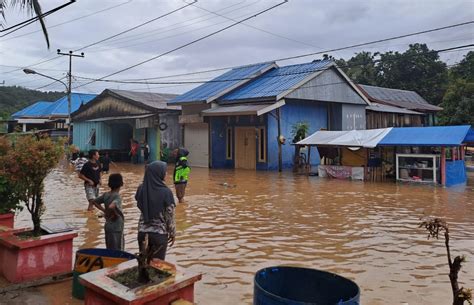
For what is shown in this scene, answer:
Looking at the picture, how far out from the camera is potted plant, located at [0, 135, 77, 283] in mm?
4547

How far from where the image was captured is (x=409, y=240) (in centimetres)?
696

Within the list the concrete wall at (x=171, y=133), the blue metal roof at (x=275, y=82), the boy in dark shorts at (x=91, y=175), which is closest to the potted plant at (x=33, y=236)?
the boy in dark shorts at (x=91, y=175)

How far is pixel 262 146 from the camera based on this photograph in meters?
21.5

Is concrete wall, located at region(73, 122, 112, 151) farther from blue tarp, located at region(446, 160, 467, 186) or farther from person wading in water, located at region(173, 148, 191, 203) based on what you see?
blue tarp, located at region(446, 160, 467, 186)

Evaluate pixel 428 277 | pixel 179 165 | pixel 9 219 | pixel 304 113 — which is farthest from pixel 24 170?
pixel 304 113

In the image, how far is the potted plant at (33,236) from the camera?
179 inches

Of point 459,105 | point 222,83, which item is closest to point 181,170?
point 222,83

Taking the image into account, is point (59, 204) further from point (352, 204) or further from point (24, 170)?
point (352, 204)

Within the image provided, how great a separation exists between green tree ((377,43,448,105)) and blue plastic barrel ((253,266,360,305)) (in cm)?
4052

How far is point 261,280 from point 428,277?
3.10 m

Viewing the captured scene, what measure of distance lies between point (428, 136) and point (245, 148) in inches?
396

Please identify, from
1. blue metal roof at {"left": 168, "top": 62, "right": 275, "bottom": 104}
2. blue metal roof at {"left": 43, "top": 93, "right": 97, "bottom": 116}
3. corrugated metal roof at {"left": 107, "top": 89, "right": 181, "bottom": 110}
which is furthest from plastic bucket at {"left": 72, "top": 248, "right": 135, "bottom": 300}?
blue metal roof at {"left": 43, "top": 93, "right": 97, "bottom": 116}

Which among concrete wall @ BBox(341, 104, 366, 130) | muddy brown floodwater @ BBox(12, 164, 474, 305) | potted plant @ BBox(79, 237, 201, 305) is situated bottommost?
muddy brown floodwater @ BBox(12, 164, 474, 305)

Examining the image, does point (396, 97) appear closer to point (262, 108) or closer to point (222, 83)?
point (222, 83)
